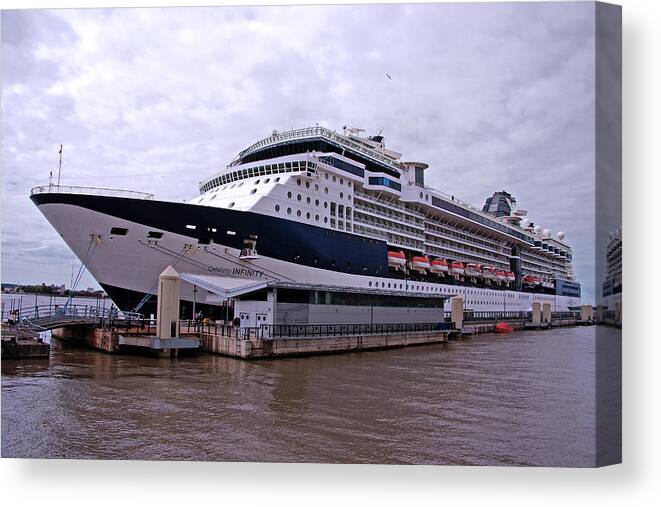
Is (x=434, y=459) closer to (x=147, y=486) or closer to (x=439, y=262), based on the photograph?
(x=147, y=486)

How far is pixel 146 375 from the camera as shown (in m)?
12.6

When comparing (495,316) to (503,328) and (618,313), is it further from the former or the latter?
(618,313)

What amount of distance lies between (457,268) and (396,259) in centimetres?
838

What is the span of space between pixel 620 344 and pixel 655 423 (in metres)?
1.18

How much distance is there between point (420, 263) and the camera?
98.5ft

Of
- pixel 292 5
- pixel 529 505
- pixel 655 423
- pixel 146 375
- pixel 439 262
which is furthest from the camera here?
pixel 439 262

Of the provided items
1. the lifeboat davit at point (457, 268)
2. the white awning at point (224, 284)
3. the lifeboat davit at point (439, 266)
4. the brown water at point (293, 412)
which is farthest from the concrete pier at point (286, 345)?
the lifeboat davit at point (457, 268)

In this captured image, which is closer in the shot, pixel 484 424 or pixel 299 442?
pixel 299 442

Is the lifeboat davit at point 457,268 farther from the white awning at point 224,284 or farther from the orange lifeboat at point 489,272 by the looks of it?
the white awning at point 224,284

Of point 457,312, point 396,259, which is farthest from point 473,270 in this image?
point 396,259

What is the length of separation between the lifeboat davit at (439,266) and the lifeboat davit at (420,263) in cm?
93

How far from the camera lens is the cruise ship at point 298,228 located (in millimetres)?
17047

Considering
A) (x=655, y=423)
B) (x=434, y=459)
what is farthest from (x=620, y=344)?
(x=434, y=459)

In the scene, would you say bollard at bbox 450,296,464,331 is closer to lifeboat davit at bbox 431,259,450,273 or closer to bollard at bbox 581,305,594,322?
lifeboat davit at bbox 431,259,450,273
